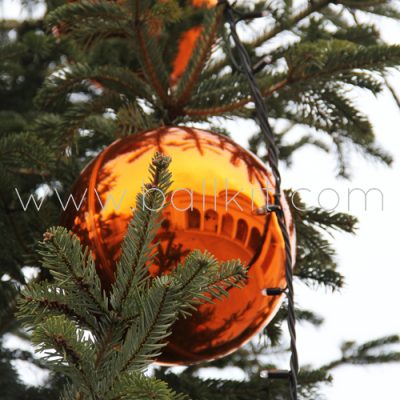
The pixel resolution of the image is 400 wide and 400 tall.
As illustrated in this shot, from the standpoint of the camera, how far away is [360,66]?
1.67 meters

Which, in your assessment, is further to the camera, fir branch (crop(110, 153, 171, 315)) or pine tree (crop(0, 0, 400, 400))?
pine tree (crop(0, 0, 400, 400))

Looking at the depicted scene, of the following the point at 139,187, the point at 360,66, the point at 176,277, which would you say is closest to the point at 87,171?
the point at 139,187

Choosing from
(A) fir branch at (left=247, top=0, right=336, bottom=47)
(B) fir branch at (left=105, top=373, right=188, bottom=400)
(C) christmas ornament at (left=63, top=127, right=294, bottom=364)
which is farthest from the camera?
(A) fir branch at (left=247, top=0, right=336, bottom=47)

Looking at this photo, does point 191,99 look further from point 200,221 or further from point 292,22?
point 292,22

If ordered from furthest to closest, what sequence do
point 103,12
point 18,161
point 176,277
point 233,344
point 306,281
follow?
point 306,281, point 18,161, point 103,12, point 233,344, point 176,277

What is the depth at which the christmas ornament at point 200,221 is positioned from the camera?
1.30 metres

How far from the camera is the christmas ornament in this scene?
1304 millimetres

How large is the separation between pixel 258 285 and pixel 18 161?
0.74 metres

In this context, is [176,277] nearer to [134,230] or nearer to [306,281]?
[134,230]

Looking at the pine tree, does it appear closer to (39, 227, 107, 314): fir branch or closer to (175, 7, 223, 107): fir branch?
(175, 7, 223, 107): fir branch

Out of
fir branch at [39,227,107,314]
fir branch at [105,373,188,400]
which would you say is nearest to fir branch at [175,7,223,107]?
fir branch at [39,227,107,314]

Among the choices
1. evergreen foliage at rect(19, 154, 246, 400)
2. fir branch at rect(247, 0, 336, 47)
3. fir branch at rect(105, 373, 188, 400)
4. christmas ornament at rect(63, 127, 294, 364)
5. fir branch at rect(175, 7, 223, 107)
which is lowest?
fir branch at rect(105, 373, 188, 400)

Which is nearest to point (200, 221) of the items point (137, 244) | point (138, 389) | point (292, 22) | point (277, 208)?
point (277, 208)

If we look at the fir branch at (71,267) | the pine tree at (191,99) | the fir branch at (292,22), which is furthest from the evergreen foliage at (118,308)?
the fir branch at (292,22)
